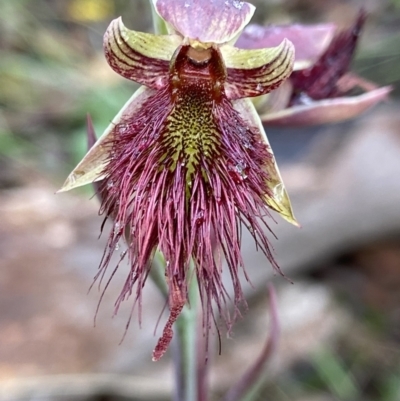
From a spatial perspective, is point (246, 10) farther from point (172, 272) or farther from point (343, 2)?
point (343, 2)

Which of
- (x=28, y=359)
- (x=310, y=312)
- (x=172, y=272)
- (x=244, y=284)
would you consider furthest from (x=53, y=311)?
(x=172, y=272)

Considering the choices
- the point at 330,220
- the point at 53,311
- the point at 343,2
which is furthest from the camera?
the point at 343,2

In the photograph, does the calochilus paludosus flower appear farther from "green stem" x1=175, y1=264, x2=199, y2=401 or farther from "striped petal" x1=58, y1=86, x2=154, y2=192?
"green stem" x1=175, y1=264, x2=199, y2=401

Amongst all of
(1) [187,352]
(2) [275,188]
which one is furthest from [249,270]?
(2) [275,188]

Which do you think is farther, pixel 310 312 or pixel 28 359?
pixel 310 312

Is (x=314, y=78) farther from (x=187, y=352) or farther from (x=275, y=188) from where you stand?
(x=187, y=352)

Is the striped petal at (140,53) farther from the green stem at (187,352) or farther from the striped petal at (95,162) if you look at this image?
the green stem at (187,352)

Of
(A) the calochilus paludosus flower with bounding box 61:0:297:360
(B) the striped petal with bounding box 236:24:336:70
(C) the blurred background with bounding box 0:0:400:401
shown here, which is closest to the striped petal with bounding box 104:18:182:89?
(A) the calochilus paludosus flower with bounding box 61:0:297:360
